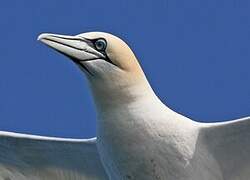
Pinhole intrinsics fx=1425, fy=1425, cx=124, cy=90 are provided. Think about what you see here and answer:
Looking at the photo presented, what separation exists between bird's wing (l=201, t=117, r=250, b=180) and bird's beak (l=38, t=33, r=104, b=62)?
2.21 m

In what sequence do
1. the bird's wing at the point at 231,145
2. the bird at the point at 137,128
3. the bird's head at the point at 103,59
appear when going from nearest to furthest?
the bird's head at the point at 103,59
the bird at the point at 137,128
the bird's wing at the point at 231,145

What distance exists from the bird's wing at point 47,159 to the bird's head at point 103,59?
2012 mm

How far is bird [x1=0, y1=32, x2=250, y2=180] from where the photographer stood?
22141 mm

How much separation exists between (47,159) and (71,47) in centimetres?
367

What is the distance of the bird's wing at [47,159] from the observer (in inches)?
968

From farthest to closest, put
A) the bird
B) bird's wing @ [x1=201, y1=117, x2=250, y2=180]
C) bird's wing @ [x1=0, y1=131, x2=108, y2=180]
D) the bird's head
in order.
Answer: bird's wing @ [x1=0, y1=131, x2=108, y2=180], bird's wing @ [x1=201, y1=117, x2=250, y2=180], the bird, the bird's head

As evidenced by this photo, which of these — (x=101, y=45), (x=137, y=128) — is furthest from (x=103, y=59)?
(x=137, y=128)

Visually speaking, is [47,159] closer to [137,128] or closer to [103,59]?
[137,128]

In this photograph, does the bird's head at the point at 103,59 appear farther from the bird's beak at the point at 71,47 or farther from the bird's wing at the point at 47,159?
the bird's wing at the point at 47,159

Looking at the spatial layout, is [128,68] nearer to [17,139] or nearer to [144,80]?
[144,80]

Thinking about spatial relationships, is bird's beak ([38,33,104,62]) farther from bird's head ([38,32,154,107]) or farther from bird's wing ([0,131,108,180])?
bird's wing ([0,131,108,180])

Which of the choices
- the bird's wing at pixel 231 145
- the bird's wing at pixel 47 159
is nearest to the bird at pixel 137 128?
the bird's wing at pixel 231 145

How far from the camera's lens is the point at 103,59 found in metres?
22.1

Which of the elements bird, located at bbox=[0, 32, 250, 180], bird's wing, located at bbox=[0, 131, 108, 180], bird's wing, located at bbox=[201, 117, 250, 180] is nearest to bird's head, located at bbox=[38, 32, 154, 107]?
bird, located at bbox=[0, 32, 250, 180]
